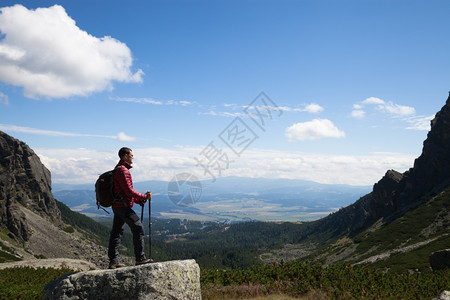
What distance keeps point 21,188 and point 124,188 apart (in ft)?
590

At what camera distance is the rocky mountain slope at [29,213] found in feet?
394

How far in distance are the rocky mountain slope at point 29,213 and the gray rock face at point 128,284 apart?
100997mm

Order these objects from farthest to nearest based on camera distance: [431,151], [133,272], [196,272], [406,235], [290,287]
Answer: [431,151] → [406,235] → [290,287] → [196,272] → [133,272]

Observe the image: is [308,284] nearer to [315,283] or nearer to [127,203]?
[315,283]

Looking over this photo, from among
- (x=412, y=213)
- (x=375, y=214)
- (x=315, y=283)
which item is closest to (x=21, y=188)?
(x=315, y=283)

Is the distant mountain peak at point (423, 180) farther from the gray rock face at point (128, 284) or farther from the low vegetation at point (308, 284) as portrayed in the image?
the gray rock face at point (128, 284)

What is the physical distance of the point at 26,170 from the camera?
160125 mm

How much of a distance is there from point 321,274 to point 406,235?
391 ft

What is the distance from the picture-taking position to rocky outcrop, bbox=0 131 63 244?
400 feet

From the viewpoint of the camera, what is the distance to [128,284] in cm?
900

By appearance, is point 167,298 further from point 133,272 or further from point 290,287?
point 290,287

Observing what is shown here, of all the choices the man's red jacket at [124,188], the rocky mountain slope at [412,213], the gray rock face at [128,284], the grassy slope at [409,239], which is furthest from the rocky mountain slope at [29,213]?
the rocky mountain slope at [412,213]

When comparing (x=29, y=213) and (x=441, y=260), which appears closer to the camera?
(x=441, y=260)

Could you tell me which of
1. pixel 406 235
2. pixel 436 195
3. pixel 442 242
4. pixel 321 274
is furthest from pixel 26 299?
pixel 436 195
